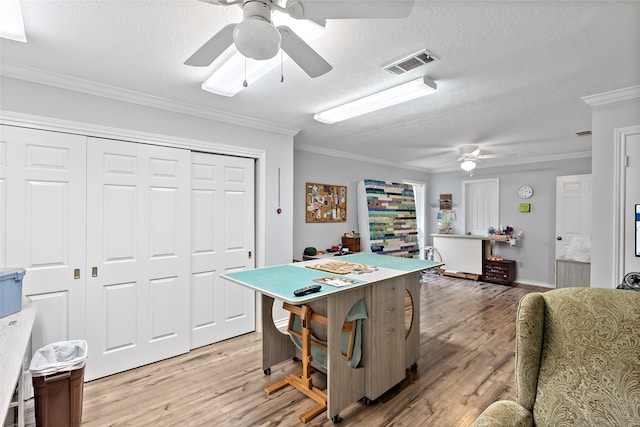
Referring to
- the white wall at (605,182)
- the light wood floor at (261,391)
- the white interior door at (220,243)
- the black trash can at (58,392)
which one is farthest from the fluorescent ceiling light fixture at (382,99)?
the black trash can at (58,392)

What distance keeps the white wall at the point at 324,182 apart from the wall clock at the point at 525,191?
2640 mm

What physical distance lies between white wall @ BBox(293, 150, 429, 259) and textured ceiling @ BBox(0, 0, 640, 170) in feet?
4.13

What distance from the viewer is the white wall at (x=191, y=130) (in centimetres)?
227

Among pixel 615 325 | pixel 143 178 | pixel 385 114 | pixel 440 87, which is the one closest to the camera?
pixel 615 325

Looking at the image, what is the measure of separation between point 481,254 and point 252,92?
212 inches

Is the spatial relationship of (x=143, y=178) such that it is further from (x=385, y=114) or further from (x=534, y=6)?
(x=534, y=6)

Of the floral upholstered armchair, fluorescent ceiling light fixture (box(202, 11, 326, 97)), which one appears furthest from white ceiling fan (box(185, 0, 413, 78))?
the floral upholstered armchair

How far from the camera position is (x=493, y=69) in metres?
2.18

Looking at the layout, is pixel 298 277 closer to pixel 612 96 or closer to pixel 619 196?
pixel 619 196

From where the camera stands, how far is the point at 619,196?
2.49 meters

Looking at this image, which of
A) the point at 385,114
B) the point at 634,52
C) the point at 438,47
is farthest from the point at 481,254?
the point at 438,47

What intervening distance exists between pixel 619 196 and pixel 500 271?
143 inches

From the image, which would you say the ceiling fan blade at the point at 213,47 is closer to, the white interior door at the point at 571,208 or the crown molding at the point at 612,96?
the crown molding at the point at 612,96

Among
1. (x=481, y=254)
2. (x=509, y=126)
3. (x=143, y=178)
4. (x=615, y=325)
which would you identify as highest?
(x=509, y=126)
